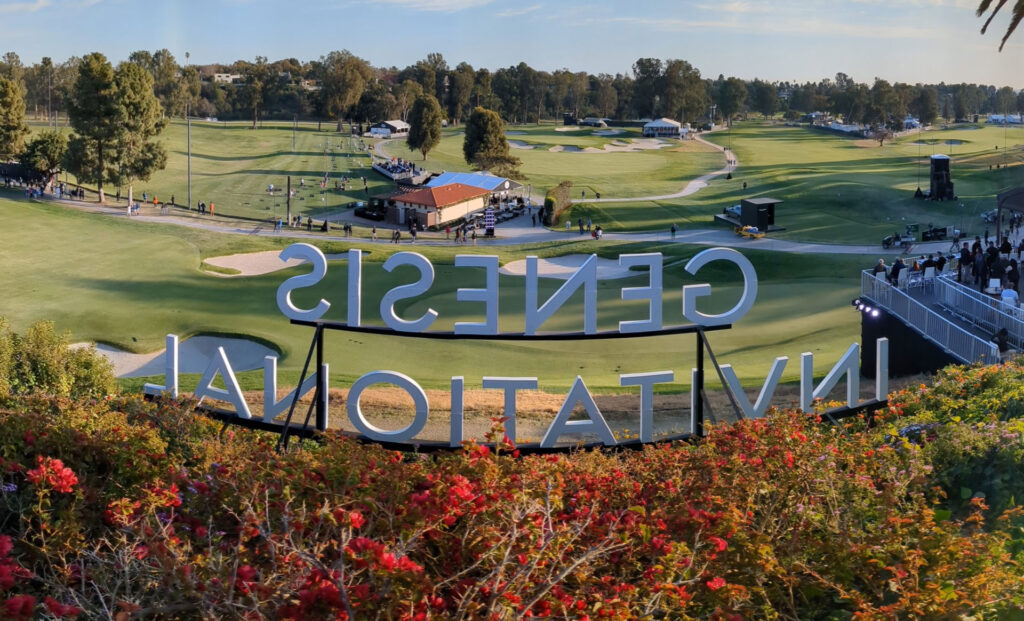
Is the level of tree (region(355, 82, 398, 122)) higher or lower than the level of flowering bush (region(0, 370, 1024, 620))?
higher

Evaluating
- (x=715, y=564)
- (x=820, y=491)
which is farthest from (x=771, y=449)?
(x=715, y=564)

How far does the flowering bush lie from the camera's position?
6957 mm

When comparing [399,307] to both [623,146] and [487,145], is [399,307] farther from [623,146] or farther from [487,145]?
[623,146]

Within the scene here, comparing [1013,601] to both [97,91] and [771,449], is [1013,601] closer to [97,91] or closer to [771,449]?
[771,449]

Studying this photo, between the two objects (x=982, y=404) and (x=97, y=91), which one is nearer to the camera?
(x=982, y=404)

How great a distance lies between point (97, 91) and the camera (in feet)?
257

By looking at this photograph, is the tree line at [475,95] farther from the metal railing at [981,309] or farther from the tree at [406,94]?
the metal railing at [981,309]

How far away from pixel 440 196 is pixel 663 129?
274 ft

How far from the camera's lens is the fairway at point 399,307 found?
2953 centimetres

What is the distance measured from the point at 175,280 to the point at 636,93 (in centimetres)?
13836

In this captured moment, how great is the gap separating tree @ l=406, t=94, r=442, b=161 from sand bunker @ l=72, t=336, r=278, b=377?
79.2 metres

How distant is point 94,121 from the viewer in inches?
3078

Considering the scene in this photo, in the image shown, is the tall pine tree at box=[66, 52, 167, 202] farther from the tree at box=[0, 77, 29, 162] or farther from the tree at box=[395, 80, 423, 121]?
the tree at box=[395, 80, 423, 121]

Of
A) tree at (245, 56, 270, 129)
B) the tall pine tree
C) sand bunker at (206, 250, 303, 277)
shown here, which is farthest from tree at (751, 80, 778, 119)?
sand bunker at (206, 250, 303, 277)
